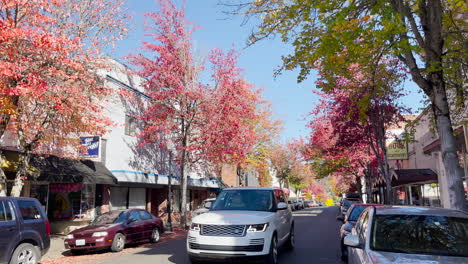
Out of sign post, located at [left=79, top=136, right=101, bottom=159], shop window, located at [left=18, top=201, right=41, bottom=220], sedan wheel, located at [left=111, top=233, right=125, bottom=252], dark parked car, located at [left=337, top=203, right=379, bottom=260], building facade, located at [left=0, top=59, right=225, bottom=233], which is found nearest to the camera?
shop window, located at [left=18, top=201, right=41, bottom=220]

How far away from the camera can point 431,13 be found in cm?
850

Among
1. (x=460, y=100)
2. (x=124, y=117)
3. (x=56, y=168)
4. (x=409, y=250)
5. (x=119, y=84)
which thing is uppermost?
(x=119, y=84)

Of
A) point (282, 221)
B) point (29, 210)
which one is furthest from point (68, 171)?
point (282, 221)

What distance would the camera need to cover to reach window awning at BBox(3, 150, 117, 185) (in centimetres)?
1443

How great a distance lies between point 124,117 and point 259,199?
1385 cm

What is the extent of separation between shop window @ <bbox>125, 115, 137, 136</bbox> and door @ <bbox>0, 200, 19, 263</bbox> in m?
13.0

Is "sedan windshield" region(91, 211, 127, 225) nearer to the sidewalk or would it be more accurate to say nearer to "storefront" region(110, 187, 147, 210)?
the sidewalk

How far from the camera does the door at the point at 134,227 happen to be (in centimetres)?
→ 1272

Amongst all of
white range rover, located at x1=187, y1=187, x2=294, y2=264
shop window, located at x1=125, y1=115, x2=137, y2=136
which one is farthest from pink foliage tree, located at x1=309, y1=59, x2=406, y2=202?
shop window, located at x1=125, y1=115, x2=137, y2=136

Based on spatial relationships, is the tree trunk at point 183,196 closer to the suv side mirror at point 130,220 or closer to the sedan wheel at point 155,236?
the sedan wheel at point 155,236

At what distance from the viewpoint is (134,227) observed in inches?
511

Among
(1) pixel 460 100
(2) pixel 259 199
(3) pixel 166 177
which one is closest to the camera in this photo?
(2) pixel 259 199

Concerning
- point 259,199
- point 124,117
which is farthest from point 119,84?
point 259,199

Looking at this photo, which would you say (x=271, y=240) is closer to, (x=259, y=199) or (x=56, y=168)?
(x=259, y=199)
